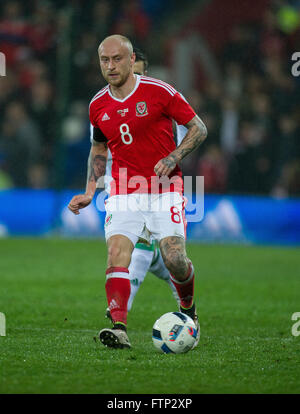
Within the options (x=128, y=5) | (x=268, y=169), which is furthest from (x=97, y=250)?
(x=128, y=5)

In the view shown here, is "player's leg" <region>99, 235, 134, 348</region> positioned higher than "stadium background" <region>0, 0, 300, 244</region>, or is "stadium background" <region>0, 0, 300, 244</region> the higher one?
"stadium background" <region>0, 0, 300, 244</region>

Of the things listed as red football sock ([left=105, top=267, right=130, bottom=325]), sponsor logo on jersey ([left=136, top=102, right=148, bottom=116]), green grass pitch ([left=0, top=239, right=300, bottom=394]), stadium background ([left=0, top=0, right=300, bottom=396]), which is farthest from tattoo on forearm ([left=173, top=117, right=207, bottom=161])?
stadium background ([left=0, top=0, right=300, bottom=396])

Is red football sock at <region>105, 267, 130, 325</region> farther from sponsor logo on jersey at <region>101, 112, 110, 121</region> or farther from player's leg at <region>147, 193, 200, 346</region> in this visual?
sponsor logo on jersey at <region>101, 112, 110, 121</region>

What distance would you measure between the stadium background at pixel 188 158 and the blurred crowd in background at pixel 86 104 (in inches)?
1.0

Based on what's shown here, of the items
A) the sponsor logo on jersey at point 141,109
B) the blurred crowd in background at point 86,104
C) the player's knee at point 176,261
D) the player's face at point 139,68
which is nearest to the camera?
the player's knee at point 176,261

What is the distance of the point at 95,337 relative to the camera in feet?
20.1

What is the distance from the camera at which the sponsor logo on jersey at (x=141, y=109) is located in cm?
Answer: 617

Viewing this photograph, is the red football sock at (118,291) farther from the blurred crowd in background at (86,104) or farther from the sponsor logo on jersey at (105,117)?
the blurred crowd in background at (86,104)

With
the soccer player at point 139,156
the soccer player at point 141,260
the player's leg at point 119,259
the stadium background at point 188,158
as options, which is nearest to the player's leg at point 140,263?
the soccer player at point 141,260

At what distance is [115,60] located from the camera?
609 centimetres

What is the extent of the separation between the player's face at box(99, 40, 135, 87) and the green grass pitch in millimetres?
1959

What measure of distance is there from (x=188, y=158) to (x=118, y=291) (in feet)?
31.3

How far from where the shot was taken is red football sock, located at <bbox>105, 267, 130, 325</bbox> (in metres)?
5.92
